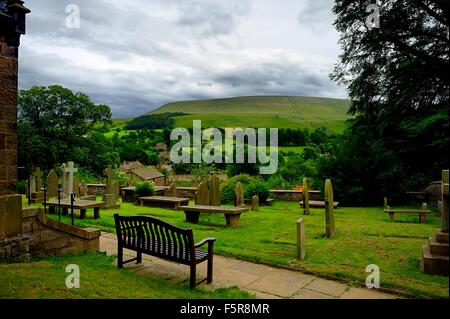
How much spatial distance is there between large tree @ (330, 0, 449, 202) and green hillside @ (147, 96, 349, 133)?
9574cm

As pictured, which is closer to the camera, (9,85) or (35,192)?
(9,85)

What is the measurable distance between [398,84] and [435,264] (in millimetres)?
8288

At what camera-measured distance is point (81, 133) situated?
1421 inches

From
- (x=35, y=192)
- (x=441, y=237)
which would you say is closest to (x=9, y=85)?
(x=441, y=237)

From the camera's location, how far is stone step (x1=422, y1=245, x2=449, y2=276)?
18.6ft

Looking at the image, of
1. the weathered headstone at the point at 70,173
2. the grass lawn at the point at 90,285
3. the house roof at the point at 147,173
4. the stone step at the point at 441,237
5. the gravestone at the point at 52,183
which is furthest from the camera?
the house roof at the point at 147,173

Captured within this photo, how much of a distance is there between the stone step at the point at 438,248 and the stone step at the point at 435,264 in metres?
0.06

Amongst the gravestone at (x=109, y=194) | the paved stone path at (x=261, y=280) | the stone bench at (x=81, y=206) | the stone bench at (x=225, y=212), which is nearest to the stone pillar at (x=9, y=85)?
the paved stone path at (x=261, y=280)

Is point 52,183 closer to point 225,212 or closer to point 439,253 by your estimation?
point 225,212

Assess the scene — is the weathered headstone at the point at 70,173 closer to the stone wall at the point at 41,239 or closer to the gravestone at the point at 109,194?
the gravestone at the point at 109,194

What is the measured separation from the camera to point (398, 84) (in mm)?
12305

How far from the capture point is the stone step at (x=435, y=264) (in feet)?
18.6

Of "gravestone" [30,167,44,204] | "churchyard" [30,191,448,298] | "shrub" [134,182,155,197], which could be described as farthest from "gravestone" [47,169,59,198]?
"shrub" [134,182,155,197]
